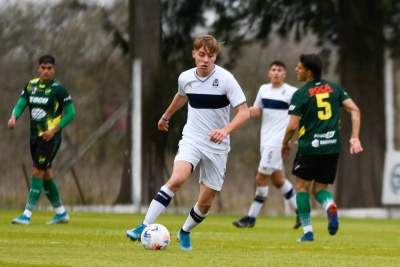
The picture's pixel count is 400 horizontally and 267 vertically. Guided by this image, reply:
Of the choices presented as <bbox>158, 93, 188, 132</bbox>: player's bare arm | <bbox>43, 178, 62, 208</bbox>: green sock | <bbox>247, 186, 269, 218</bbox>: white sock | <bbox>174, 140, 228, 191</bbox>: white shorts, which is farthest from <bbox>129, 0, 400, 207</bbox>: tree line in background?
<bbox>174, 140, 228, 191</bbox>: white shorts

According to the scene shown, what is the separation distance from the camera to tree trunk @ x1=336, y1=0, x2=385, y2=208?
20969 mm

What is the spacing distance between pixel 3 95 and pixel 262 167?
619cm

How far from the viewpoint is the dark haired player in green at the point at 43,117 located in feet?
43.1

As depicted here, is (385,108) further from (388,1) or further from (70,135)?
(70,135)

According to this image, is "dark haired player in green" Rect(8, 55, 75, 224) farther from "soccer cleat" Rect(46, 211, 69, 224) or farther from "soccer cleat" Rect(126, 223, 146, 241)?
"soccer cleat" Rect(126, 223, 146, 241)

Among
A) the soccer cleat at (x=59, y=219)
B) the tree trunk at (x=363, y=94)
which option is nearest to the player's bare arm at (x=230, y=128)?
the soccer cleat at (x=59, y=219)

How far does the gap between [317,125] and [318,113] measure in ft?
0.42

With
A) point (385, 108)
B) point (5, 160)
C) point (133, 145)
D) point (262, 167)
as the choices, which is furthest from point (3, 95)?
point (385, 108)

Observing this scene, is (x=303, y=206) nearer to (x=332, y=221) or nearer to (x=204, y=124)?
(x=332, y=221)

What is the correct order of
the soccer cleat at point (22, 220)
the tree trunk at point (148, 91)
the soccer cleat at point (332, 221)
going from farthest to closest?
the tree trunk at point (148, 91)
the soccer cleat at point (22, 220)
the soccer cleat at point (332, 221)

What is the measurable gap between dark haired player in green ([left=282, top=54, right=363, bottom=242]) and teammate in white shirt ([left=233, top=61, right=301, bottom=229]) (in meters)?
2.96

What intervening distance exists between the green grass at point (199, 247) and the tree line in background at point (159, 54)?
208 inches

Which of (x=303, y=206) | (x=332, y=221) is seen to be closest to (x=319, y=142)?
(x=303, y=206)

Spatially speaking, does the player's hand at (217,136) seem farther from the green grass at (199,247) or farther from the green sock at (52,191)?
the green sock at (52,191)
